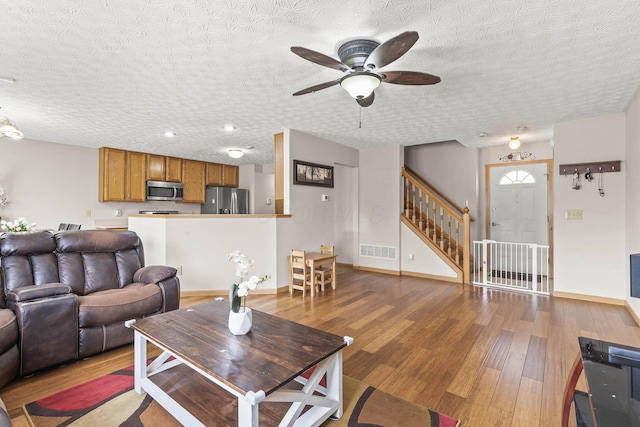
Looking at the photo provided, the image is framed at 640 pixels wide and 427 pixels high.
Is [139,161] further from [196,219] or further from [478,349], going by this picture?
[478,349]

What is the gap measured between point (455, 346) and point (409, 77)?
228 cm

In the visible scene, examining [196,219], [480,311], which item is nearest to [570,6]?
[480,311]

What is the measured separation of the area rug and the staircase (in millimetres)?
3676

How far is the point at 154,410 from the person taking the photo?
70.6 inches

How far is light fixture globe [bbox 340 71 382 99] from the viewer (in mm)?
2234

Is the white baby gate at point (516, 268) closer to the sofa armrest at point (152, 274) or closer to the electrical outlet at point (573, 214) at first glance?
the electrical outlet at point (573, 214)

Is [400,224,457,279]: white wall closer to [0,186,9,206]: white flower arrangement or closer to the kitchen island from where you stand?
the kitchen island

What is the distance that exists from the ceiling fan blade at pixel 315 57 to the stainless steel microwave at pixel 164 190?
17.6 ft

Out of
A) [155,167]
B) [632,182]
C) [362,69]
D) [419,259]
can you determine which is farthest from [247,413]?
[155,167]

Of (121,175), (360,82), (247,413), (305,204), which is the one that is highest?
(360,82)

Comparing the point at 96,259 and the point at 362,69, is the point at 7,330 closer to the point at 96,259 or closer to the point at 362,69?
the point at 96,259

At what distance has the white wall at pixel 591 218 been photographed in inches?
152

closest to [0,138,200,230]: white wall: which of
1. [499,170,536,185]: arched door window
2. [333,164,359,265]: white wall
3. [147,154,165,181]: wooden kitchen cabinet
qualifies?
[147,154,165,181]: wooden kitchen cabinet

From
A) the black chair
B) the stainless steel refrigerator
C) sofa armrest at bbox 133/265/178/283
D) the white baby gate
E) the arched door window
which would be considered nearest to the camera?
the black chair
